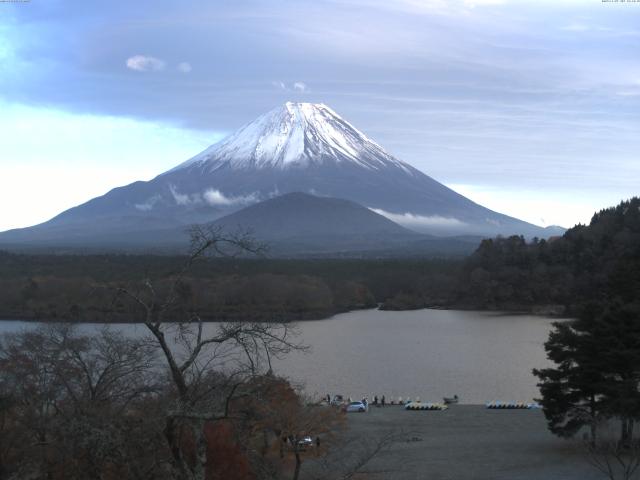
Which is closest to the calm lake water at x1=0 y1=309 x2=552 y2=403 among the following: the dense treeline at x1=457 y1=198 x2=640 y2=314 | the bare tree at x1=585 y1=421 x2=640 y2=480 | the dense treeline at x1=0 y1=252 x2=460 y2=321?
the dense treeline at x1=0 y1=252 x2=460 y2=321

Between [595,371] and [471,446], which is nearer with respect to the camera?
[595,371]

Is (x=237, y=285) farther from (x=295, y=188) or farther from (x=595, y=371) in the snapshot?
(x=295, y=188)

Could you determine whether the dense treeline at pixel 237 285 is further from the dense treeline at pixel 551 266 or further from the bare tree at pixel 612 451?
the bare tree at pixel 612 451

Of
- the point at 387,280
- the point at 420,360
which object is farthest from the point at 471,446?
the point at 387,280

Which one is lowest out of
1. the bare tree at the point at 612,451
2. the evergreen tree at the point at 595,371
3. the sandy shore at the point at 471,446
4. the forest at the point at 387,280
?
the sandy shore at the point at 471,446

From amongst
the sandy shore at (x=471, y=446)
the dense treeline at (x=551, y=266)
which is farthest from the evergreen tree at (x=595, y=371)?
the dense treeline at (x=551, y=266)

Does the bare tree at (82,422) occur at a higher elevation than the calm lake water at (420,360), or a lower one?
higher
